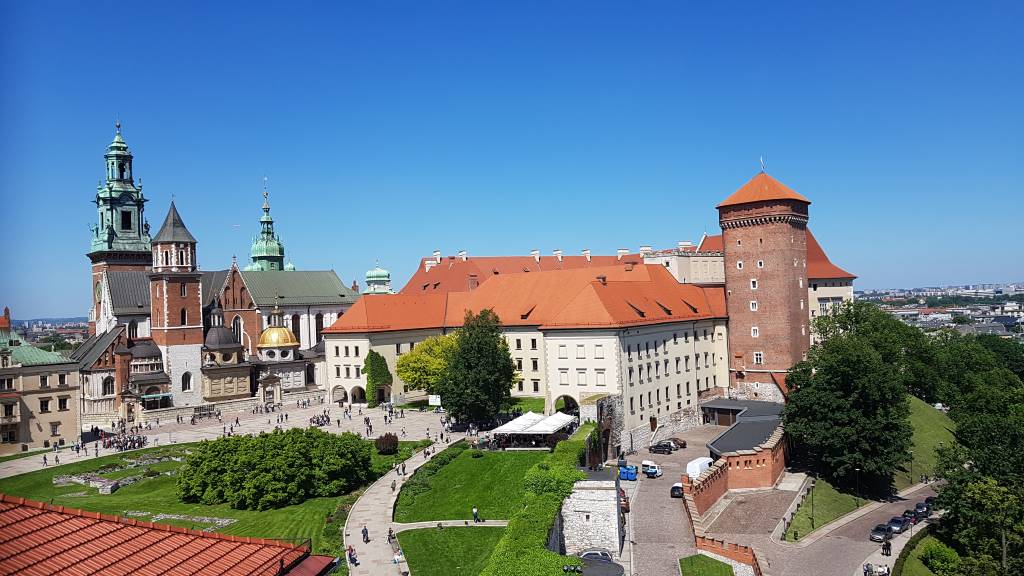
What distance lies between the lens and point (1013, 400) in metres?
62.8

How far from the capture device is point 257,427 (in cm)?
6481

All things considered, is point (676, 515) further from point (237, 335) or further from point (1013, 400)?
point (237, 335)

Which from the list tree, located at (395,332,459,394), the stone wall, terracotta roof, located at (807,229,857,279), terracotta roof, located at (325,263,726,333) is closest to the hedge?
the stone wall

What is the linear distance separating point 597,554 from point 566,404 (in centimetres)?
2280

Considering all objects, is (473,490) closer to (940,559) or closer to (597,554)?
(597,554)

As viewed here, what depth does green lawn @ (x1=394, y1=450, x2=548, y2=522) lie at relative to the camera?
39469 millimetres

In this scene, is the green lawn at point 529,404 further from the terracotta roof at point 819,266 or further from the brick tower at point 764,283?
the terracotta roof at point 819,266

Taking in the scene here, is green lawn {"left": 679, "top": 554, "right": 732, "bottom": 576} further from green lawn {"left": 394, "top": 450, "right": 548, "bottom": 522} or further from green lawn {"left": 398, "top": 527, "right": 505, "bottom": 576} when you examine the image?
green lawn {"left": 398, "top": 527, "right": 505, "bottom": 576}

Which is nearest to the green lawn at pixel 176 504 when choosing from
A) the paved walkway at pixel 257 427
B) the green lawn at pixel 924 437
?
the paved walkway at pixel 257 427

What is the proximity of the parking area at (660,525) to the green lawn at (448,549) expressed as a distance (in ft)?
22.8

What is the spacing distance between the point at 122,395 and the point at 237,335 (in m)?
17.8

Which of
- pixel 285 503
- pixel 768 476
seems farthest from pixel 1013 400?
pixel 285 503

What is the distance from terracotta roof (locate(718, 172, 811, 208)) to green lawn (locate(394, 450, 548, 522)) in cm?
3186

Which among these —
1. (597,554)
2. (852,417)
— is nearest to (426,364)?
(597,554)
